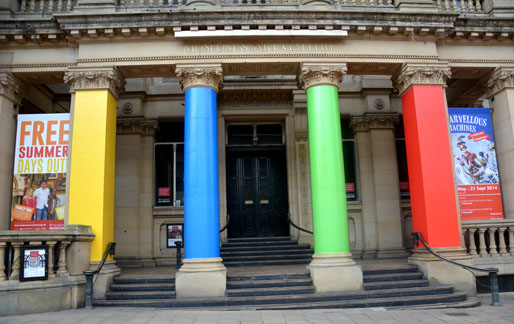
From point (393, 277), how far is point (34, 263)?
8811 millimetres

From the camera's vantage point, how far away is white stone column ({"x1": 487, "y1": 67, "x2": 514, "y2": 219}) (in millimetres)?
12500

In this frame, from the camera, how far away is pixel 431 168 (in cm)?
1135

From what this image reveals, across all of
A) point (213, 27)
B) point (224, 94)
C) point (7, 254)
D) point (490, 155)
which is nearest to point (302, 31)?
point (213, 27)

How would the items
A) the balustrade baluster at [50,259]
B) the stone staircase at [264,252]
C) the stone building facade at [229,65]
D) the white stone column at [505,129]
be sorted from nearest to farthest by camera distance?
the balustrade baluster at [50,259] → the stone building facade at [229,65] → the white stone column at [505,129] → the stone staircase at [264,252]

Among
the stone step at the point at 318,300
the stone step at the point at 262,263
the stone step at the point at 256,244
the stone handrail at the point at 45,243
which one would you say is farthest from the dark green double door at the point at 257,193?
the stone handrail at the point at 45,243

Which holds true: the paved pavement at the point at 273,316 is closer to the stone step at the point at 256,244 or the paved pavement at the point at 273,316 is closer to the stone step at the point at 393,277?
the stone step at the point at 393,277

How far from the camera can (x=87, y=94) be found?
37.0 ft

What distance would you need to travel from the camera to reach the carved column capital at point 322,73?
11.4 m

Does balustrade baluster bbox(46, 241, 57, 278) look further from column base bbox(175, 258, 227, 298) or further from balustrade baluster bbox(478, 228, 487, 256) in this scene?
balustrade baluster bbox(478, 228, 487, 256)

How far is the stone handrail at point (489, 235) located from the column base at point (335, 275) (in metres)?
3.72

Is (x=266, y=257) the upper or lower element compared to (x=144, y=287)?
upper

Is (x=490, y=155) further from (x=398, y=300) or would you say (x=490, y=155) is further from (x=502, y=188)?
(x=398, y=300)

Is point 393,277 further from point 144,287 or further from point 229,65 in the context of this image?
point 229,65

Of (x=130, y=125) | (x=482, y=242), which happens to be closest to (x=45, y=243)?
(x=130, y=125)
